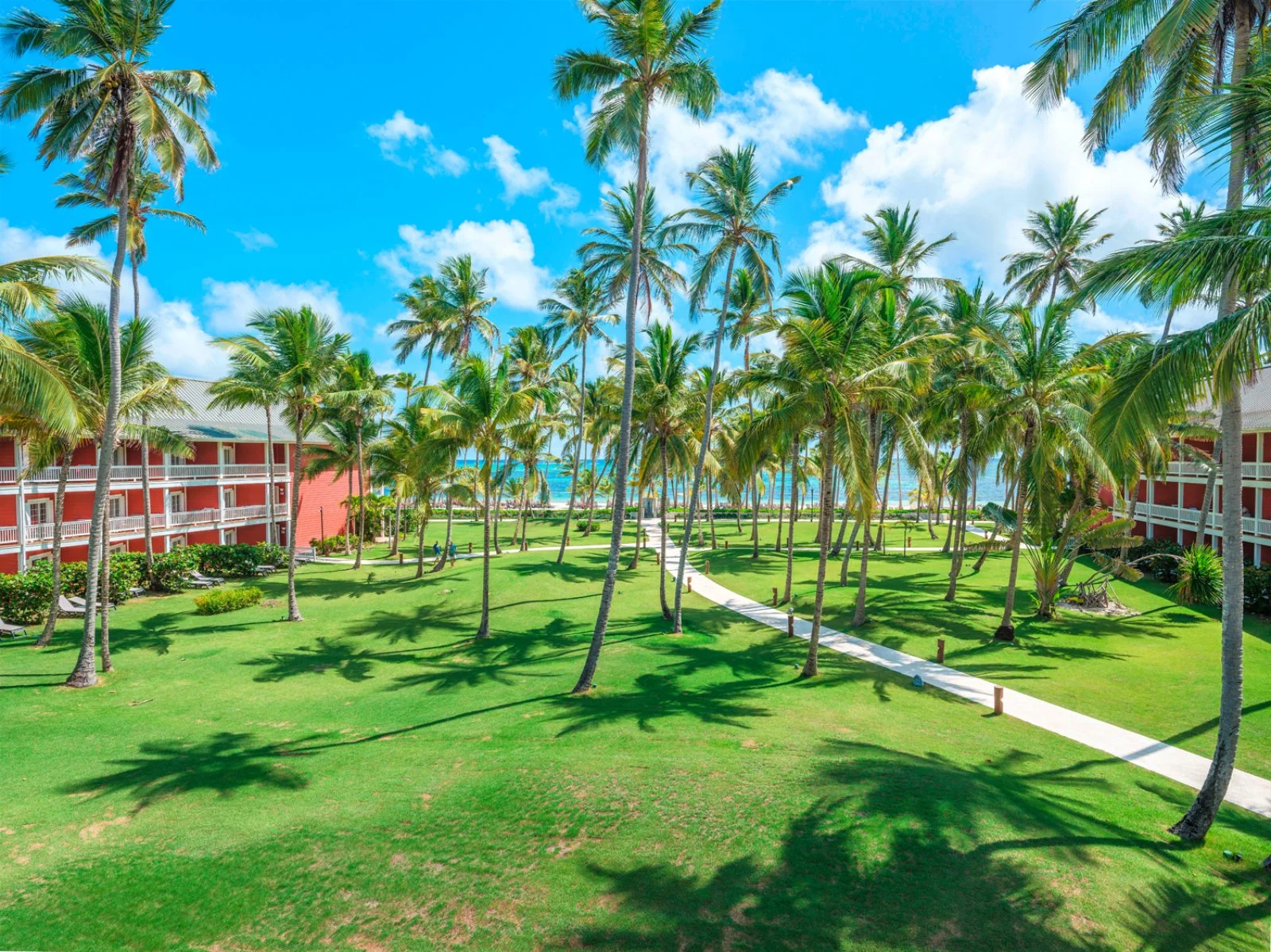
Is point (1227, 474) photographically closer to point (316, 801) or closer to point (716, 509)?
point (316, 801)

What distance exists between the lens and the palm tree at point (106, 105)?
13430 mm

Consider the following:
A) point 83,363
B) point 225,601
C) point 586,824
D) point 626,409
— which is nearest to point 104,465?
point 83,363

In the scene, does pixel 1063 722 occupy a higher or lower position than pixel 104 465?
lower

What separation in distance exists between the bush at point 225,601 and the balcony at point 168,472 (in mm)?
6043

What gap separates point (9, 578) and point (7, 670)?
7.24 meters

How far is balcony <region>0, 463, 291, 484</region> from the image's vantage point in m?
25.2

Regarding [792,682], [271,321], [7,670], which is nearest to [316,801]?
[792,682]

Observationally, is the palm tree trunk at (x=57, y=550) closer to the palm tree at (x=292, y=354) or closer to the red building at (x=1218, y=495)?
the palm tree at (x=292, y=354)

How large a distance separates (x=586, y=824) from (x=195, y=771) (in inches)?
279

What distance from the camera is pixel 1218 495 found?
30.9 meters

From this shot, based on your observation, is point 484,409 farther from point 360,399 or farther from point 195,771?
point 360,399

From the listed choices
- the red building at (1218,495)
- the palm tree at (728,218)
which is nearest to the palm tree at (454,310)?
the palm tree at (728,218)

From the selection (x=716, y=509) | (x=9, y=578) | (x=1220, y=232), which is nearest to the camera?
(x=1220, y=232)

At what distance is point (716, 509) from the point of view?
64.1m
